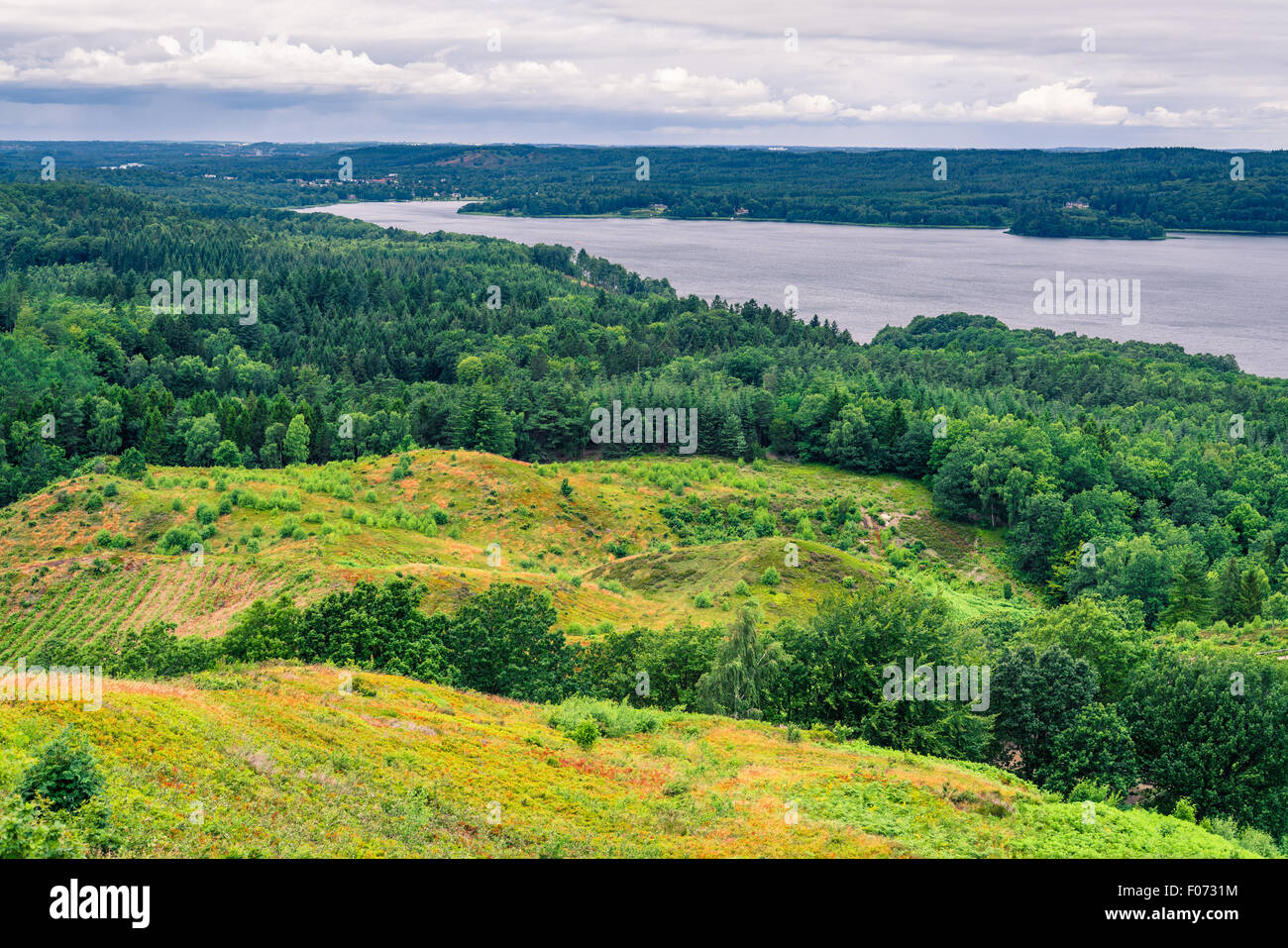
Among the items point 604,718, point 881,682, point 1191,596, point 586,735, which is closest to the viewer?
point 586,735

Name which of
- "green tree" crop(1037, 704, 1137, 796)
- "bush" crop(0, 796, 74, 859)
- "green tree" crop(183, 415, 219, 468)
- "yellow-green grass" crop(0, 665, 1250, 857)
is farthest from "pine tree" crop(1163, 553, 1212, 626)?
"green tree" crop(183, 415, 219, 468)

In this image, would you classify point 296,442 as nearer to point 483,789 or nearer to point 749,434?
point 749,434

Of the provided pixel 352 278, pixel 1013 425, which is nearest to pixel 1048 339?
pixel 1013 425

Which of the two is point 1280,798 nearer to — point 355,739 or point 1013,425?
point 355,739

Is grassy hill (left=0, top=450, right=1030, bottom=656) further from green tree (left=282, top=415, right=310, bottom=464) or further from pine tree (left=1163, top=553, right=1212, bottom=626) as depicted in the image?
pine tree (left=1163, top=553, right=1212, bottom=626)

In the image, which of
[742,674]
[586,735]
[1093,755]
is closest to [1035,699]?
[1093,755]

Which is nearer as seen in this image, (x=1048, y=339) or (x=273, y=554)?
(x=273, y=554)

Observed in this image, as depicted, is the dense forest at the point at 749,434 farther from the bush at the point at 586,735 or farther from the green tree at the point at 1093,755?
the bush at the point at 586,735
